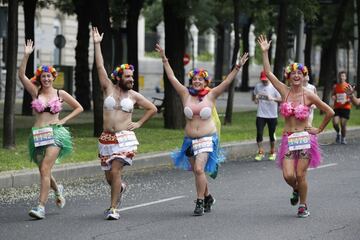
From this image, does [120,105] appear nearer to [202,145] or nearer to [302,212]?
[202,145]

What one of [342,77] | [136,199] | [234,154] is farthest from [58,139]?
[342,77]

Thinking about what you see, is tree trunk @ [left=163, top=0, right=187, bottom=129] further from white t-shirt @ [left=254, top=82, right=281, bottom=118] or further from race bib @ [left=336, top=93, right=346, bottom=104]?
white t-shirt @ [left=254, top=82, right=281, bottom=118]

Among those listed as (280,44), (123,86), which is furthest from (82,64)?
(123,86)

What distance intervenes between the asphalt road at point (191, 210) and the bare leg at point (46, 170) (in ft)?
0.96

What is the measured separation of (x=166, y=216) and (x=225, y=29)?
45.6 m

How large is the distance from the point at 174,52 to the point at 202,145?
1255 centimetres

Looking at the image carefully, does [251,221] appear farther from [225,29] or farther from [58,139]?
[225,29]

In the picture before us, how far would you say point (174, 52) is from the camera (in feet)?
76.8

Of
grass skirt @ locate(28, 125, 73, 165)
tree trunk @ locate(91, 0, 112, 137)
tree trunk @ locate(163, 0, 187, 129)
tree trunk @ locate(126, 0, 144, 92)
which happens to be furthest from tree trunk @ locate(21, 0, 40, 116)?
grass skirt @ locate(28, 125, 73, 165)

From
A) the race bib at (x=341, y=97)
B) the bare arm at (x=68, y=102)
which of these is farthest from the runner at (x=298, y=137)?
the race bib at (x=341, y=97)

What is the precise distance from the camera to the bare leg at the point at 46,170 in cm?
1076

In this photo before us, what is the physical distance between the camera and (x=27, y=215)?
10969 millimetres

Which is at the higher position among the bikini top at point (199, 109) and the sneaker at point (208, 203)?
the bikini top at point (199, 109)

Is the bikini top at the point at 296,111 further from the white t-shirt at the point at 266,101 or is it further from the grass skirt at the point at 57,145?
the white t-shirt at the point at 266,101
